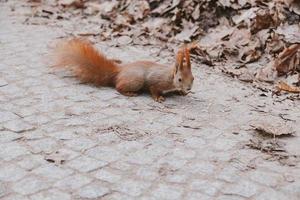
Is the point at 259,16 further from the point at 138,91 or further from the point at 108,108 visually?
the point at 108,108

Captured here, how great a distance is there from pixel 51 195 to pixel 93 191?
226 mm

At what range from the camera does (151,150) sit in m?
3.53

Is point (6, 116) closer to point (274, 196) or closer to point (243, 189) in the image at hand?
point (243, 189)

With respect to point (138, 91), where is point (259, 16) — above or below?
above

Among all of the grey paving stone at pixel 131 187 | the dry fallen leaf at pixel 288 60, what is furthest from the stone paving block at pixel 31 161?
the dry fallen leaf at pixel 288 60

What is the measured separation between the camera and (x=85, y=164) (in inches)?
129

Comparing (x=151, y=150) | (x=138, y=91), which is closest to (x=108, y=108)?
(x=138, y=91)

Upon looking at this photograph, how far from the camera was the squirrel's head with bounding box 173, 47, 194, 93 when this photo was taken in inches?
167

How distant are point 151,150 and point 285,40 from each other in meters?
2.49

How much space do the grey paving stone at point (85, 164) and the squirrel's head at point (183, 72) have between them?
120 cm

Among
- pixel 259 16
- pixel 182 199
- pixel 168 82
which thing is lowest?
pixel 182 199

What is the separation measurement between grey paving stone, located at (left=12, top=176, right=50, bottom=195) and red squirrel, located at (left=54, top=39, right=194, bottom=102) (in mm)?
1563

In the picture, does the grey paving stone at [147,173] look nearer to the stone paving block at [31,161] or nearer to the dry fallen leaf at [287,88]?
the stone paving block at [31,161]

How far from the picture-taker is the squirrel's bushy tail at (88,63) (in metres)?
4.54
